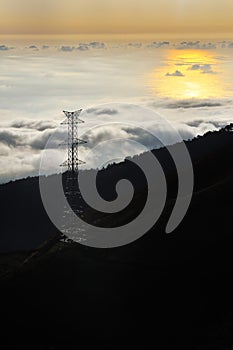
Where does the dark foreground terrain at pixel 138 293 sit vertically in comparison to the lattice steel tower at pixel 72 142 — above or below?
below

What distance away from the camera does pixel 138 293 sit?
68.1m

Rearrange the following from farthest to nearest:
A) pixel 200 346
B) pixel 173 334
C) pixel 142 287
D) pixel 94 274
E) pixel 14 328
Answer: pixel 94 274, pixel 142 287, pixel 14 328, pixel 173 334, pixel 200 346

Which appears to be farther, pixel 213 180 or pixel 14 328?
pixel 213 180

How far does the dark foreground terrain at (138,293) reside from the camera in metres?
60.0

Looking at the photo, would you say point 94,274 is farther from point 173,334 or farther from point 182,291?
point 173,334

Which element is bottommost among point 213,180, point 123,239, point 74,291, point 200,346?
point 200,346

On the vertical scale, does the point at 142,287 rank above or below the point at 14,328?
above

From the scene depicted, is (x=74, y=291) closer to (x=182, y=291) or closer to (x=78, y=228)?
(x=182, y=291)

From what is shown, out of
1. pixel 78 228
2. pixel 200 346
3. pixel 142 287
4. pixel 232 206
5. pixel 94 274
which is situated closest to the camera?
pixel 200 346

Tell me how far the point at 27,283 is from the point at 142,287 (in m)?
15.2

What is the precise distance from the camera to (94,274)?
74.0m

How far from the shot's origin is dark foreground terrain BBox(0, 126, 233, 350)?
6003 centimetres

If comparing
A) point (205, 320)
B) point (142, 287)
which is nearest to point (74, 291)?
point (142, 287)

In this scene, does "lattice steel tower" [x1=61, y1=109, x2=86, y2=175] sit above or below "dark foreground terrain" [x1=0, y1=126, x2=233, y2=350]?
above
